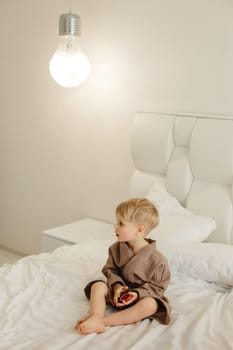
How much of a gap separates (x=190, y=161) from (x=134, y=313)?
1.11 meters

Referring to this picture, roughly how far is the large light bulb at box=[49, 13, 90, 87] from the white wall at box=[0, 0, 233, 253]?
199mm

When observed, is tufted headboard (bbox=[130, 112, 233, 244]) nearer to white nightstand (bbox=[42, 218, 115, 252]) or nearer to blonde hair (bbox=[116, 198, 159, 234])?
white nightstand (bbox=[42, 218, 115, 252])

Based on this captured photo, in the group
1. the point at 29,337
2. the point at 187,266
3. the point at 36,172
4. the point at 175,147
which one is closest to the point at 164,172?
the point at 175,147

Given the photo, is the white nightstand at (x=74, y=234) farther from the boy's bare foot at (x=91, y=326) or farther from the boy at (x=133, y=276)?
the boy's bare foot at (x=91, y=326)

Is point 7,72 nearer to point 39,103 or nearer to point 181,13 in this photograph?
point 39,103

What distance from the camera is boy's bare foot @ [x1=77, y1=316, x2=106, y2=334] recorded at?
165 centimetres

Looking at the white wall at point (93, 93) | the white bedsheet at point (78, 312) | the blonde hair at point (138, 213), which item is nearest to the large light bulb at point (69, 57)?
the white wall at point (93, 93)

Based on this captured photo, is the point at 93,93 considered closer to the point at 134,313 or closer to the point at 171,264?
the point at 171,264

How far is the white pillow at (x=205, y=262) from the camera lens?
2.14 meters

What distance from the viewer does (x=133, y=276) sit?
1939 millimetres

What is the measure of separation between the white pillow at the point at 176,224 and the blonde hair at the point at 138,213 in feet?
1.28

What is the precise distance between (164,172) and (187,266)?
752 millimetres

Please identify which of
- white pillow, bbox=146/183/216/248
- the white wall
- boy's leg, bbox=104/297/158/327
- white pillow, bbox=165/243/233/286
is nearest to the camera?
boy's leg, bbox=104/297/158/327

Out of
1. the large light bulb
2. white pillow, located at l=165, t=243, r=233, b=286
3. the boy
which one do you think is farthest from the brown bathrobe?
the large light bulb
